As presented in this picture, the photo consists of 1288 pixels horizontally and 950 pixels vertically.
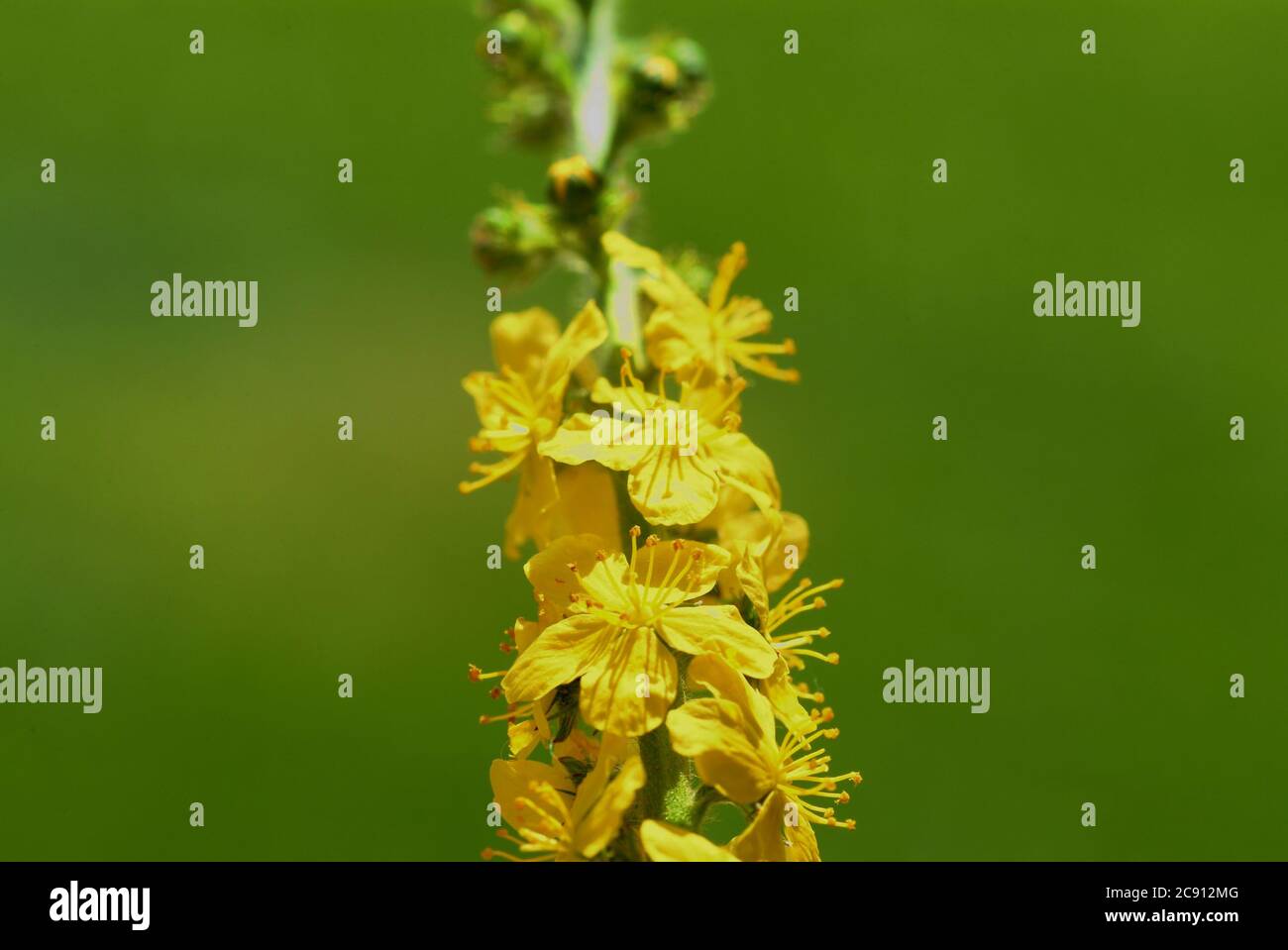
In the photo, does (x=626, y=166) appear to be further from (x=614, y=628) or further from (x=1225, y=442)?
(x=1225, y=442)

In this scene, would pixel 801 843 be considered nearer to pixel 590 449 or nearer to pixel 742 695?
pixel 742 695

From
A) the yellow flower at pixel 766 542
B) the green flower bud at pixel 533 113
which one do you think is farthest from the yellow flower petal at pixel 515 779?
the green flower bud at pixel 533 113

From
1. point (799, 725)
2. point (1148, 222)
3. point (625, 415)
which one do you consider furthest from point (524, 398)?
point (1148, 222)

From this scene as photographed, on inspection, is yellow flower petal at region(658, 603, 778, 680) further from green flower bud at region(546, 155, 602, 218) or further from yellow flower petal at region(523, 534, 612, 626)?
green flower bud at region(546, 155, 602, 218)

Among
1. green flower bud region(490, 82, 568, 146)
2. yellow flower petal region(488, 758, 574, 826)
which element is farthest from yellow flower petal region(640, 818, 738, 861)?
green flower bud region(490, 82, 568, 146)

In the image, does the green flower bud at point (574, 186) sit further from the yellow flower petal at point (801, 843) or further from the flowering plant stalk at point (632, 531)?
the yellow flower petal at point (801, 843)

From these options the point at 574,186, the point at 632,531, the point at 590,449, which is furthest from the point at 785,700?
the point at 574,186
